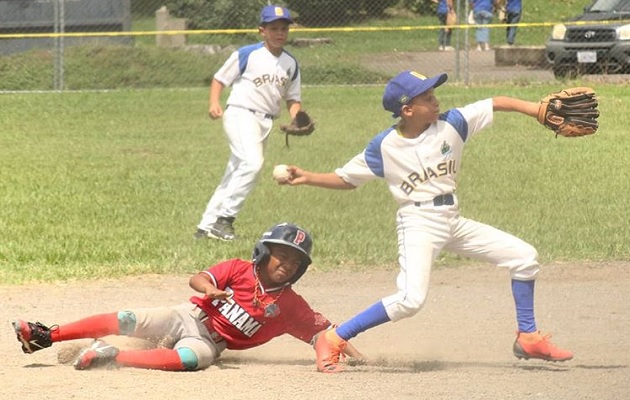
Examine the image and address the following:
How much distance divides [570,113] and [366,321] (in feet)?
5.11

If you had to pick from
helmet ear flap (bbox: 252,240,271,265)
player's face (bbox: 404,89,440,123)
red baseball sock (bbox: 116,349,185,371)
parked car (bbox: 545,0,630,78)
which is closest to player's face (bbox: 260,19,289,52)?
player's face (bbox: 404,89,440,123)

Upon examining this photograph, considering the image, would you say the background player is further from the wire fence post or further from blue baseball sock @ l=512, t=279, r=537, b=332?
the wire fence post

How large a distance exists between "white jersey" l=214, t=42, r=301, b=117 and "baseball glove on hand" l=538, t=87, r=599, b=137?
426 centimetres

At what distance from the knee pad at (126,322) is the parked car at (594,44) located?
1499 cm

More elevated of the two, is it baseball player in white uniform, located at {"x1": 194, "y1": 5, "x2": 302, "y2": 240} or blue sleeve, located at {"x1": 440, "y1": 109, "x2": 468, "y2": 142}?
blue sleeve, located at {"x1": 440, "y1": 109, "x2": 468, "y2": 142}

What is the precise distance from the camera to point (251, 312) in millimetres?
6734

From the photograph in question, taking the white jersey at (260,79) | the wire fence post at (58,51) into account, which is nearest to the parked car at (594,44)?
the wire fence post at (58,51)

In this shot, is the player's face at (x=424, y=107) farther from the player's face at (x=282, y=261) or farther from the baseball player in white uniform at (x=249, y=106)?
the baseball player in white uniform at (x=249, y=106)

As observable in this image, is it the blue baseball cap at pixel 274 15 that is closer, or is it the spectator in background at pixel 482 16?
the blue baseball cap at pixel 274 15

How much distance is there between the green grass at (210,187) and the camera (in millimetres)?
10352

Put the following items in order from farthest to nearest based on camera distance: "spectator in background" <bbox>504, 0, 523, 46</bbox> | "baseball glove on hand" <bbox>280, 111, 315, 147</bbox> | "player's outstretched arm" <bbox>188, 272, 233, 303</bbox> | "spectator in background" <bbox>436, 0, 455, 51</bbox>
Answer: "spectator in background" <bbox>504, 0, 523, 46</bbox> < "spectator in background" <bbox>436, 0, 455, 51</bbox> < "baseball glove on hand" <bbox>280, 111, 315, 147</bbox> < "player's outstretched arm" <bbox>188, 272, 233, 303</bbox>

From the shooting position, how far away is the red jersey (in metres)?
6.73

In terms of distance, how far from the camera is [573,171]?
14484 millimetres

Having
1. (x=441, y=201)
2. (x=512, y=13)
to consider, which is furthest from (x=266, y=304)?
(x=512, y=13)
